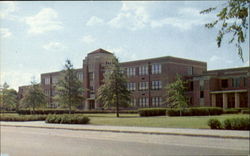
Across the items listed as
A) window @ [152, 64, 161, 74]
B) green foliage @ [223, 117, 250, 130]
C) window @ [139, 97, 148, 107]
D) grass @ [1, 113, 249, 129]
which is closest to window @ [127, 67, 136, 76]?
window @ [152, 64, 161, 74]

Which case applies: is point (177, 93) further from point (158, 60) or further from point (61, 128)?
point (158, 60)

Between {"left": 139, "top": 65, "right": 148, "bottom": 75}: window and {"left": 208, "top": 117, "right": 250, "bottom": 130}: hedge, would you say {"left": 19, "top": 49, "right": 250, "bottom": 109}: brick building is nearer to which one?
{"left": 139, "top": 65, "right": 148, "bottom": 75}: window

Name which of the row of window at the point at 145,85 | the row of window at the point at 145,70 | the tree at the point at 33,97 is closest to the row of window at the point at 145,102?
the row of window at the point at 145,85

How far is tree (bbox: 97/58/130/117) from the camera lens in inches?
1745

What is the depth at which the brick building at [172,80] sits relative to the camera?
61.1m

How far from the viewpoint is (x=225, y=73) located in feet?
208

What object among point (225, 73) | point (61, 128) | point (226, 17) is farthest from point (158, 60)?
point (226, 17)

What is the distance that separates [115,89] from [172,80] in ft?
81.6

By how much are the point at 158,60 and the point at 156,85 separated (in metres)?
5.12

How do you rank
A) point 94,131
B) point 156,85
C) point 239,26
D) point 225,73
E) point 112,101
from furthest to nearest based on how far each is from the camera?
point 156,85, point 225,73, point 112,101, point 94,131, point 239,26

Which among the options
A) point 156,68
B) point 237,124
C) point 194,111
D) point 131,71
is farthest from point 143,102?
point 237,124

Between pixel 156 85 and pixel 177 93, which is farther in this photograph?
pixel 156 85

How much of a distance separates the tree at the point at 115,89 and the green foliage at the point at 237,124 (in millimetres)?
24990

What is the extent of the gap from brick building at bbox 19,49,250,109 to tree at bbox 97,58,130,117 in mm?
11640
